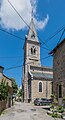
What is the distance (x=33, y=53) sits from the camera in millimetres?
64500

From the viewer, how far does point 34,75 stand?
55.2m

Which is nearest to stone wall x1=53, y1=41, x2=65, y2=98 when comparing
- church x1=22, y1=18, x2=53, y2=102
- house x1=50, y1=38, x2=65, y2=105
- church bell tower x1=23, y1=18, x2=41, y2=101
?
house x1=50, y1=38, x2=65, y2=105

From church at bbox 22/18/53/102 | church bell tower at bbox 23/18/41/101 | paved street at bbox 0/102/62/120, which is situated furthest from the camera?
church bell tower at bbox 23/18/41/101

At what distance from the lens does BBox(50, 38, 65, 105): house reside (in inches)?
805

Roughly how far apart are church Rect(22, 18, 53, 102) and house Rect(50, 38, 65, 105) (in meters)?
29.6

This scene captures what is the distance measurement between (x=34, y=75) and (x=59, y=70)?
3395cm

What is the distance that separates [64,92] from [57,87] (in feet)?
6.57

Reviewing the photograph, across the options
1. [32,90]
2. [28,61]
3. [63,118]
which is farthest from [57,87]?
[28,61]

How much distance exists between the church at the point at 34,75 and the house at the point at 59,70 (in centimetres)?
2956

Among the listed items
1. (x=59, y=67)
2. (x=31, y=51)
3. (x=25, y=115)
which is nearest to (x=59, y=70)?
(x=59, y=67)

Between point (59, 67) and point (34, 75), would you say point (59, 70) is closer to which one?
point (59, 67)

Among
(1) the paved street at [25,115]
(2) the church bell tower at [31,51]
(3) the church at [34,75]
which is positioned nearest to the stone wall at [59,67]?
(1) the paved street at [25,115]

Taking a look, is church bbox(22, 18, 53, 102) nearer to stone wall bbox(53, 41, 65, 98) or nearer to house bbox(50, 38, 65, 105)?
house bbox(50, 38, 65, 105)

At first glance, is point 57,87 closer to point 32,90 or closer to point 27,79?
point 32,90
